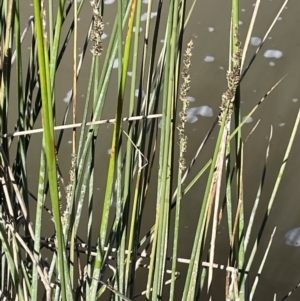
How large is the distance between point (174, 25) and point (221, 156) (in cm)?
11

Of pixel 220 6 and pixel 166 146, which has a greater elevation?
pixel 220 6

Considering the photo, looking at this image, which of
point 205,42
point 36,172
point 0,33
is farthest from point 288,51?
point 0,33

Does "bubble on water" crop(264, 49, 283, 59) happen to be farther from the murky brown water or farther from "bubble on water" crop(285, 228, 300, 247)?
"bubble on water" crop(285, 228, 300, 247)

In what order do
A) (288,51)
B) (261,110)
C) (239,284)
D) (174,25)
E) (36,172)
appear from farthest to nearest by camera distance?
(288,51)
(261,110)
(36,172)
(239,284)
(174,25)

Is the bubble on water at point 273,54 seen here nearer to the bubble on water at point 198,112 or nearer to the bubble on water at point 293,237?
the bubble on water at point 198,112

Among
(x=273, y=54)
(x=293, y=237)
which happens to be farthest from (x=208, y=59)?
→ (x=293, y=237)

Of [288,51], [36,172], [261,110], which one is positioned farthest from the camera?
[288,51]

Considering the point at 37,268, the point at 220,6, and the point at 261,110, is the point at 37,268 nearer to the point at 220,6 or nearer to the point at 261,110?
the point at 261,110

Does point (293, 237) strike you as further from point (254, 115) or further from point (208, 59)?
point (208, 59)

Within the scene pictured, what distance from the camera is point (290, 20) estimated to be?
5.58 ft

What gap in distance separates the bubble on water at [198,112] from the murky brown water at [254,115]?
1cm

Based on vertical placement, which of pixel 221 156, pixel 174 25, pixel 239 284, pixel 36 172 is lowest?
pixel 36 172

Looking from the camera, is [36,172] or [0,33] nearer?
[0,33]

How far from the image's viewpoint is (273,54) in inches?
63.5
